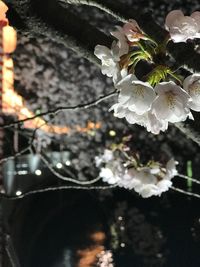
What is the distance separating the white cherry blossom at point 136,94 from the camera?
1.74 meters

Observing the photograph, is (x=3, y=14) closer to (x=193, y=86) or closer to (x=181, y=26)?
(x=181, y=26)

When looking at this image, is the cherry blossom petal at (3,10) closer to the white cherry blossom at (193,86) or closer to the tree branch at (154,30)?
the tree branch at (154,30)

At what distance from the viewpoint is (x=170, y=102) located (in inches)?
68.4

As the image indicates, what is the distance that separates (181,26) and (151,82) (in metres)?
0.24

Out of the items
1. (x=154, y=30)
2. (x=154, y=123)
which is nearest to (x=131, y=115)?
(x=154, y=123)

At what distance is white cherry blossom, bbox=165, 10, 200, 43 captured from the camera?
5.94 ft

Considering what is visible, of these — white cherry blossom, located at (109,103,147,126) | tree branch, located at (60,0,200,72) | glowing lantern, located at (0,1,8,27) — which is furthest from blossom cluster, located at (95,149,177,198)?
white cherry blossom, located at (109,103,147,126)

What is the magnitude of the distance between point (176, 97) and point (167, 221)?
9.35 metres

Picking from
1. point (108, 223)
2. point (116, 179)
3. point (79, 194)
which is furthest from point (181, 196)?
point (116, 179)

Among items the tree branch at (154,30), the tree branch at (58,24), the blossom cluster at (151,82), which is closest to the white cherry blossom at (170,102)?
the blossom cluster at (151,82)

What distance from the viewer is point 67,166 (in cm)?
1152

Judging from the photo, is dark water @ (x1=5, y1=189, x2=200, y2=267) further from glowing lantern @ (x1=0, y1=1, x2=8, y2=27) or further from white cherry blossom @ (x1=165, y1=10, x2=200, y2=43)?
white cherry blossom @ (x1=165, y1=10, x2=200, y2=43)

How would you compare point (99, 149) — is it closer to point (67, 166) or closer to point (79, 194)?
point (67, 166)

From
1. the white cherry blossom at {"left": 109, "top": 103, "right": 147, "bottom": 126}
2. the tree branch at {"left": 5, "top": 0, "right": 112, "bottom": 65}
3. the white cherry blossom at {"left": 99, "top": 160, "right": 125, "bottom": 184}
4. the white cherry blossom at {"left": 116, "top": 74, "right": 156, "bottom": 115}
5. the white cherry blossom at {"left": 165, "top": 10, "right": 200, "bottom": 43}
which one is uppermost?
the white cherry blossom at {"left": 165, "top": 10, "right": 200, "bottom": 43}
